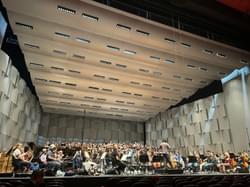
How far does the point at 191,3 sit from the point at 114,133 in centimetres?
1506

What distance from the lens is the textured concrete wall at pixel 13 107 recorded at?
9600 millimetres

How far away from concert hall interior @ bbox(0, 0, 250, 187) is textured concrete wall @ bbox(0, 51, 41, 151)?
0.06 meters

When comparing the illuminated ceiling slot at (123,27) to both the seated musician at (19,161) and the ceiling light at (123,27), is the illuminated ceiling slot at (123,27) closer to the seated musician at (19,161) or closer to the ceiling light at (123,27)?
the ceiling light at (123,27)

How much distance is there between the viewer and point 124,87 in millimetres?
14773

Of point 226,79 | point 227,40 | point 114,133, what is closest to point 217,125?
point 226,79

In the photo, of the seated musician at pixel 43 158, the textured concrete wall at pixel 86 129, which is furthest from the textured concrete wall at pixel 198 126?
the seated musician at pixel 43 158

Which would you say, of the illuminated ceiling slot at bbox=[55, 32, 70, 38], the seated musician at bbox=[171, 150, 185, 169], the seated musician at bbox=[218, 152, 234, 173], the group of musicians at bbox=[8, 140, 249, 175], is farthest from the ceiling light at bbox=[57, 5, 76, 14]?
the seated musician at bbox=[218, 152, 234, 173]

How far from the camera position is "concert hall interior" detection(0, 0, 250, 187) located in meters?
7.55

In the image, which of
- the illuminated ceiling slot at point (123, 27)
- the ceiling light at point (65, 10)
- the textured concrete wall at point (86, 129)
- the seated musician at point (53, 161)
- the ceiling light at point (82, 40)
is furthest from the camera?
the textured concrete wall at point (86, 129)

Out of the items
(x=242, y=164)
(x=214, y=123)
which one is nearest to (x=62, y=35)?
(x=242, y=164)

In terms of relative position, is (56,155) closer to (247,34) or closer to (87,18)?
(87,18)

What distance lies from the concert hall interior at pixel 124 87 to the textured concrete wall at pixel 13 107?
0.20 feet

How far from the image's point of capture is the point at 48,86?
46.6 feet

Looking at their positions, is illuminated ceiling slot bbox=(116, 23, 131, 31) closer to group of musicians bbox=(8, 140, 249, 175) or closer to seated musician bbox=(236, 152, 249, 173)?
group of musicians bbox=(8, 140, 249, 175)
